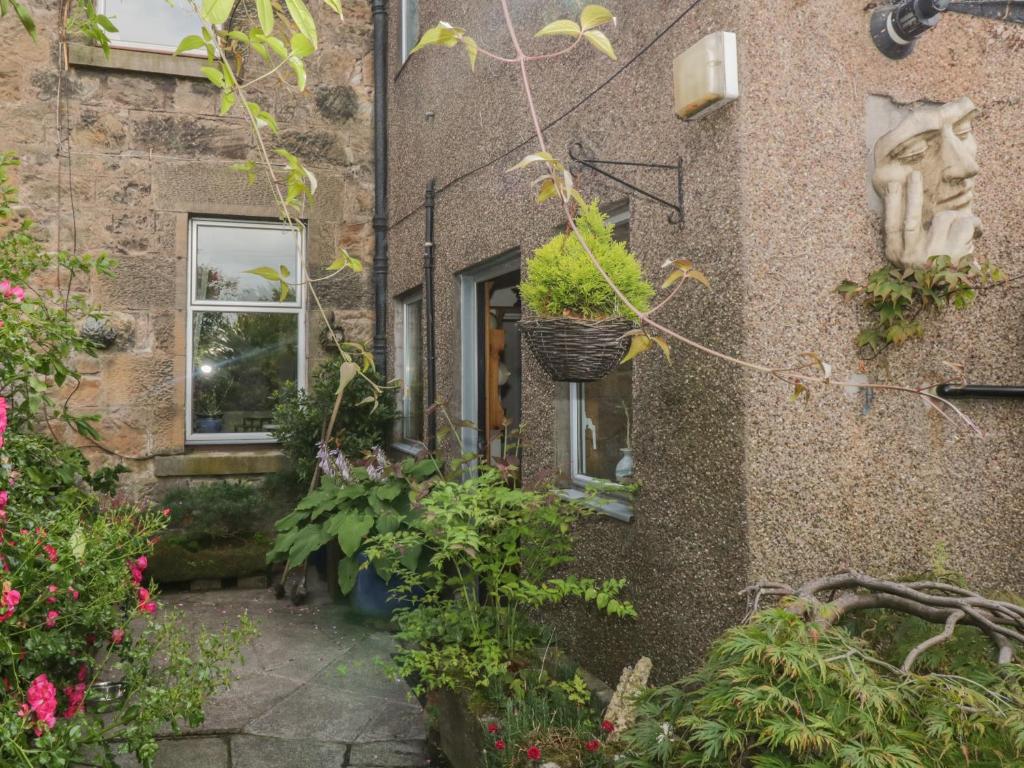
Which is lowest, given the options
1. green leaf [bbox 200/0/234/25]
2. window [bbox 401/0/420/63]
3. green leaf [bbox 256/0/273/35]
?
green leaf [bbox 200/0/234/25]

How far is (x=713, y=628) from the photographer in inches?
106

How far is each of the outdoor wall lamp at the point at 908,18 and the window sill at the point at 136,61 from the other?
188 inches

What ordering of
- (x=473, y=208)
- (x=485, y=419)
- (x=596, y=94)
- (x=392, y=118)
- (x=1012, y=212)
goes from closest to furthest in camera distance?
(x=1012, y=212) < (x=596, y=94) < (x=473, y=208) < (x=485, y=419) < (x=392, y=118)

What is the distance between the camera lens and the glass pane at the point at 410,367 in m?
6.20

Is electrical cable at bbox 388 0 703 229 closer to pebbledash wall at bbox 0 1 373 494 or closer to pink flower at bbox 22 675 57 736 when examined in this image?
pebbledash wall at bbox 0 1 373 494

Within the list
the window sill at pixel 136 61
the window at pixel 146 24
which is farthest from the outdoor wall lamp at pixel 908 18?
the window at pixel 146 24

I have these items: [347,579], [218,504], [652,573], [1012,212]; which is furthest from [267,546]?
[1012,212]

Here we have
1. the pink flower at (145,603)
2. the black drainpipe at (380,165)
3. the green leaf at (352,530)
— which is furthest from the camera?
the black drainpipe at (380,165)

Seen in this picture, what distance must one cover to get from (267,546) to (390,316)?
76.5 inches

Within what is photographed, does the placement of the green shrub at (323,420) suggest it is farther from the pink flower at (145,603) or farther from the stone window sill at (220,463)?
the pink flower at (145,603)

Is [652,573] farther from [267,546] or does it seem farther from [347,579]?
[267,546]

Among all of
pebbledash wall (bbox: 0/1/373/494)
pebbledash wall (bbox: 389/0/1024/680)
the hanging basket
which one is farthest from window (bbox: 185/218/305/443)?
the hanging basket

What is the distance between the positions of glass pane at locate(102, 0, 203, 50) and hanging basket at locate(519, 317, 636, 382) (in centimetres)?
492

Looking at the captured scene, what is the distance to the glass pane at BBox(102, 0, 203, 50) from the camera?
20.4 feet
